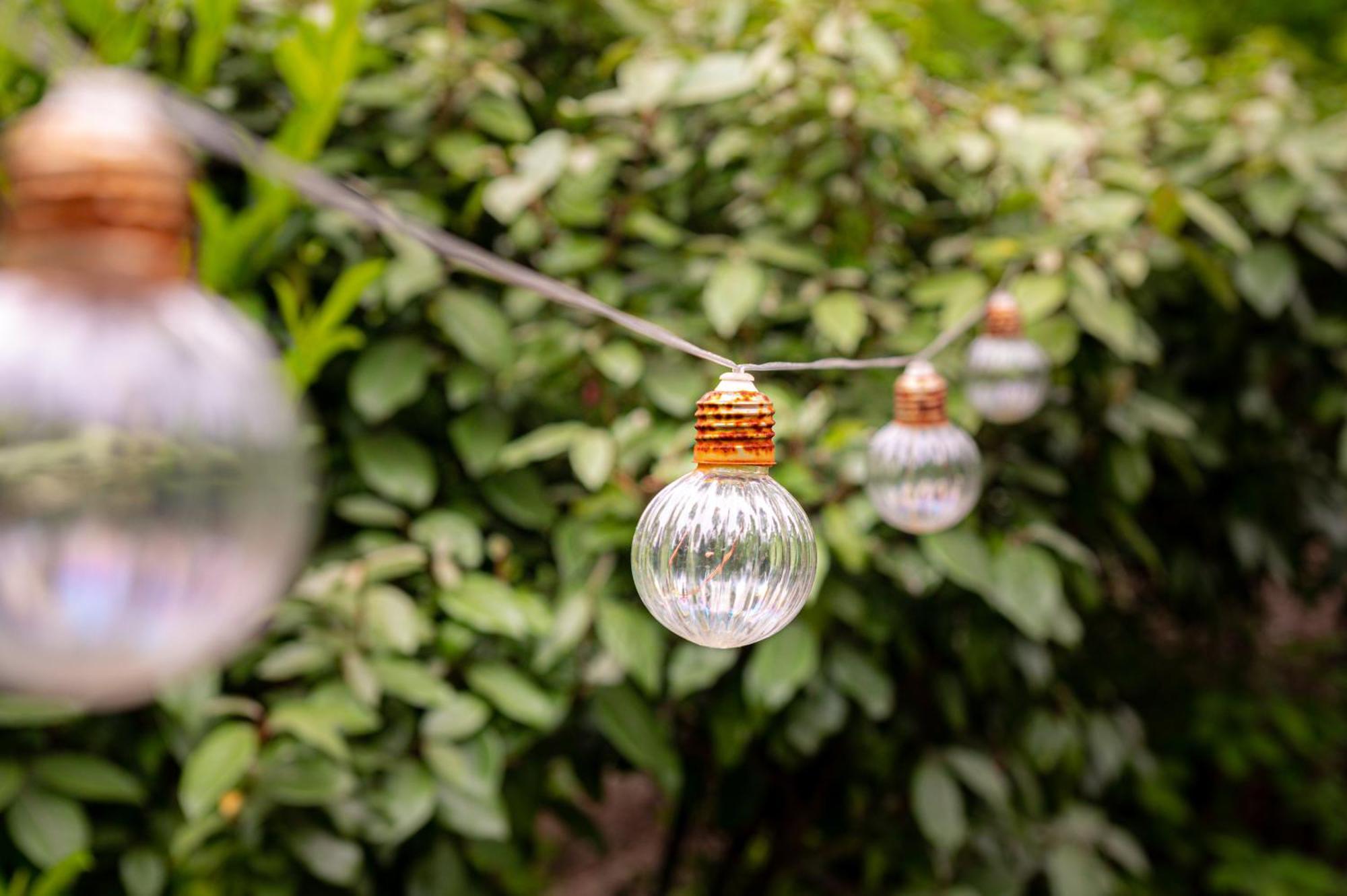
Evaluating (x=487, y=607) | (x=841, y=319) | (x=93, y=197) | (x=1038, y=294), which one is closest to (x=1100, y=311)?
(x=1038, y=294)

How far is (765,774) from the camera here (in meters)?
1.53

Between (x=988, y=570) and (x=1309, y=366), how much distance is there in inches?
33.9

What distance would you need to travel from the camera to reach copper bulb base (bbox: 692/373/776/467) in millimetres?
526

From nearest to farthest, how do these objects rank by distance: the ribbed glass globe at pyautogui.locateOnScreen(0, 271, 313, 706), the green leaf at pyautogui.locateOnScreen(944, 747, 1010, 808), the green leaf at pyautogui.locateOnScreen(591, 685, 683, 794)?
1. the ribbed glass globe at pyautogui.locateOnScreen(0, 271, 313, 706)
2. the green leaf at pyautogui.locateOnScreen(591, 685, 683, 794)
3. the green leaf at pyautogui.locateOnScreen(944, 747, 1010, 808)

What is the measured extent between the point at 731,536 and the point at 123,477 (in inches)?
12.3

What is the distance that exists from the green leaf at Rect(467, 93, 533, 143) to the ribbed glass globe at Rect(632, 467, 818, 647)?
0.88m

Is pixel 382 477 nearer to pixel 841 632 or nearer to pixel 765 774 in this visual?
pixel 841 632

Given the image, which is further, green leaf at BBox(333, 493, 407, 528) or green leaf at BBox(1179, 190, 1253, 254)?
green leaf at BBox(1179, 190, 1253, 254)

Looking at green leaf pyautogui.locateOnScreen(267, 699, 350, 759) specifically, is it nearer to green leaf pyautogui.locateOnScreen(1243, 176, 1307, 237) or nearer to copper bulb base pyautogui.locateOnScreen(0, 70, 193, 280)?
copper bulb base pyautogui.locateOnScreen(0, 70, 193, 280)

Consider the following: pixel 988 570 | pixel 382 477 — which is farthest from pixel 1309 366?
pixel 382 477

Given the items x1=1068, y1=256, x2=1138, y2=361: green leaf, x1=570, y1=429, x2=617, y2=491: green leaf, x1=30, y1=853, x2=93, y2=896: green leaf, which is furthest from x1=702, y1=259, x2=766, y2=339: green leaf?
x1=30, y1=853, x2=93, y2=896: green leaf

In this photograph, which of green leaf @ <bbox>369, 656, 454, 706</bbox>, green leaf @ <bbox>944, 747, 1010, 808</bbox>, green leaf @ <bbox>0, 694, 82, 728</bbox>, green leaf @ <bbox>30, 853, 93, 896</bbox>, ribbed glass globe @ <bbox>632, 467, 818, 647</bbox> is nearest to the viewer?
ribbed glass globe @ <bbox>632, 467, 818, 647</bbox>

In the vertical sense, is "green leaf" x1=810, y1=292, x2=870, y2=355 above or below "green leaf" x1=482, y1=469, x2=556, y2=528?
above

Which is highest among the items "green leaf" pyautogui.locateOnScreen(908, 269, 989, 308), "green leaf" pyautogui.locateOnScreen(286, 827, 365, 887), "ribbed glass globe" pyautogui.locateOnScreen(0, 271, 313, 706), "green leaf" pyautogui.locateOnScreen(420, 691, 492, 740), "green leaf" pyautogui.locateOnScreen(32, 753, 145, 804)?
"ribbed glass globe" pyautogui.locateOnScreen(0, 271, 313, 706)
